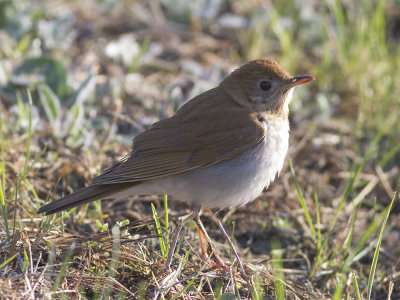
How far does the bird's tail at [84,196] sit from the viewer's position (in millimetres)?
3599

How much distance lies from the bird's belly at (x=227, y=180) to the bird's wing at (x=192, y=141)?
0.20ft

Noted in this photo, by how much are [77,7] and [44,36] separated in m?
1.15

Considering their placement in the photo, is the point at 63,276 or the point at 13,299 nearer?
the point at 13,299

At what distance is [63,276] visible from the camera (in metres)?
3.24

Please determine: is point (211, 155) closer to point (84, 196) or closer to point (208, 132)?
point (208, 132)

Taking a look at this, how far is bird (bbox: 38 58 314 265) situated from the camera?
4004 mm

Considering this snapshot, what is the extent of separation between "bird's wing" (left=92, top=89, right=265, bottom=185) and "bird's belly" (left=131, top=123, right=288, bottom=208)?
6 cm

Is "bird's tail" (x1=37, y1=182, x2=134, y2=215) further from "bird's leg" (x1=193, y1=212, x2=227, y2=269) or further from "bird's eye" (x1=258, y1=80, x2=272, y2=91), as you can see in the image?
"bird's eye" (x1=258, y1=80, x2=272, y2=91)

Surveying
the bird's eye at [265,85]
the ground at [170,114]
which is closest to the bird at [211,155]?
the bird's eye at [265,85]

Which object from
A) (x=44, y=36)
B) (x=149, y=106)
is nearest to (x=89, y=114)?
(x=149, y=106)

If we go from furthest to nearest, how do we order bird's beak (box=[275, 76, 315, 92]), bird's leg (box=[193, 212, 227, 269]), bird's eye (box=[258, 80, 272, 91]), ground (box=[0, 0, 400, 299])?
1. bird's eye (box=[258, 80, 272, 91])
2. bird's beak (box=[275, 76, 315, 92])
3. bird's leg (box=[193, 212, 227, 269])
4. ground (box=[0, 0, 400, 299])

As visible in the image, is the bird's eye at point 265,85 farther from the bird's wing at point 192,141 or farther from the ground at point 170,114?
the ground at point 170,114

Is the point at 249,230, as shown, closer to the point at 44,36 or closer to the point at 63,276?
the point at 63,276

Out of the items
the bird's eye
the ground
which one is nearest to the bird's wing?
the bird's eye
